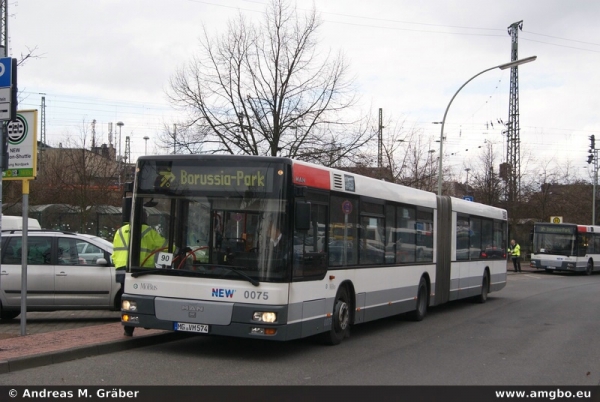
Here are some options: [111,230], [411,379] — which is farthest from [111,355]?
[111,230]

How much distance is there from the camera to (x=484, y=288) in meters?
20.1

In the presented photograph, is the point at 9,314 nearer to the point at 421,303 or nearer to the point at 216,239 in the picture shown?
the point at 216,239

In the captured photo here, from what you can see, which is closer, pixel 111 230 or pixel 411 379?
pixel 411 379

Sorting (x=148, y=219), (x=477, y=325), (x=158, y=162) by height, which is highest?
(x=158, y=162)

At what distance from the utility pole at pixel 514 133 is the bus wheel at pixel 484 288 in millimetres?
29297

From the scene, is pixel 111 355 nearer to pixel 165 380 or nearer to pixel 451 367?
pixel 165 380

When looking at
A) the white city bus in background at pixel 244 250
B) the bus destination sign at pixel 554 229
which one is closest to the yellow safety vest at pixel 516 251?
the bus destination sign at pixel 554 229

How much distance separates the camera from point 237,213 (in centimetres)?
942

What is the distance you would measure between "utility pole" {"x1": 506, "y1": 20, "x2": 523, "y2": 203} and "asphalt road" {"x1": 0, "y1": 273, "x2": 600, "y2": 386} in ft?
116

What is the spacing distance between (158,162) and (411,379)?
15.0 feet

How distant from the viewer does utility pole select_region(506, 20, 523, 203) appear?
48750mm

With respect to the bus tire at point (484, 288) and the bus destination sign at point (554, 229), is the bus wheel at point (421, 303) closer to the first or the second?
the bus tire at point (484, 288)

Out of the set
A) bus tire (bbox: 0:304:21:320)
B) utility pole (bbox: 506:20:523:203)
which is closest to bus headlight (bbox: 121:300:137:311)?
bus tire (bbox: 0:304:21:320)
